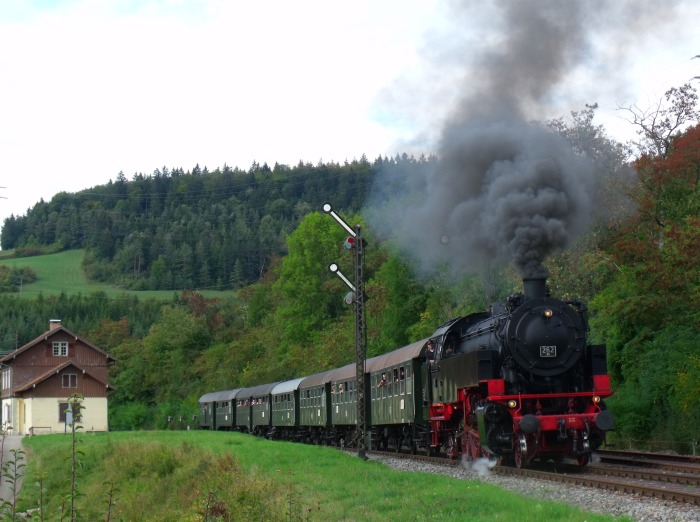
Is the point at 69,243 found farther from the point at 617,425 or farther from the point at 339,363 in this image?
the point at 617,425

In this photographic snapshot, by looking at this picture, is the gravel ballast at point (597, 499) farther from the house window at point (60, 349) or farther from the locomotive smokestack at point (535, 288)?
the house window at point (60, 349)

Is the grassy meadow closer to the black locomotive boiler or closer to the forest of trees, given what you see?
the black locomotive boiler

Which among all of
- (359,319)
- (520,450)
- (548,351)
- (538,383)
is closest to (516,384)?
(538,383)

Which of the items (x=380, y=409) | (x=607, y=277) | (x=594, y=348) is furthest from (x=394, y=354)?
(x=607, y=277)

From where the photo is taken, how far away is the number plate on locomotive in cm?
1819

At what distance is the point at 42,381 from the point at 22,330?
69.2 metres

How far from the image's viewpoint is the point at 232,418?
54594 mm

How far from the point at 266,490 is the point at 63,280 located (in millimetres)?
151952

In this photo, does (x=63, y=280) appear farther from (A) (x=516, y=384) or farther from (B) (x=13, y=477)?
(B) (x=13, y=477)

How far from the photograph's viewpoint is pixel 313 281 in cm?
6975

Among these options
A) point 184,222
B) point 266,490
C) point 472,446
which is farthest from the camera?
point 184,222

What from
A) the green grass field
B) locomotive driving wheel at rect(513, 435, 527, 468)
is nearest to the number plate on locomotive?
locomotive driving wheel at rect(513, 435, 527, 468)

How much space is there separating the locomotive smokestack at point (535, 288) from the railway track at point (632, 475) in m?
3.49

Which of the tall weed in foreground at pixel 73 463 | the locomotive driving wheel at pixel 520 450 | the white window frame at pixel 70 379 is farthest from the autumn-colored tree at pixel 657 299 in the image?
the white window frame at pixel 70 379
